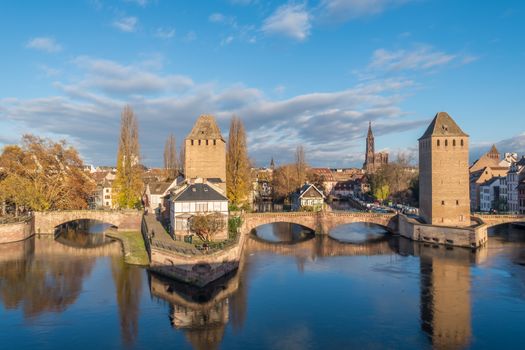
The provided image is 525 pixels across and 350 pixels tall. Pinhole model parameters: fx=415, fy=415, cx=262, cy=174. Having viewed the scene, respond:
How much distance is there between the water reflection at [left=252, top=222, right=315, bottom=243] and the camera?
4978 cm

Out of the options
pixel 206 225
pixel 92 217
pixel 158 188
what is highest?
pixel 158 188

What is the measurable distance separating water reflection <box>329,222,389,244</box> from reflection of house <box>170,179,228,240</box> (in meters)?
17.0

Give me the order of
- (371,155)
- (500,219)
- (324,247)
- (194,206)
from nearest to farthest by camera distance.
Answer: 1. (194,206)
2. (324,247)
3. (500,219)
4. (371,155)

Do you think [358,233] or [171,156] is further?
[171,156]

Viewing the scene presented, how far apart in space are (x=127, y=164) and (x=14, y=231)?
47.3ft

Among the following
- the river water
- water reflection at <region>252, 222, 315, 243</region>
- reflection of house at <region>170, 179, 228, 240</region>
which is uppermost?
reflection of house at <region>170, 179, 228, 240</region>

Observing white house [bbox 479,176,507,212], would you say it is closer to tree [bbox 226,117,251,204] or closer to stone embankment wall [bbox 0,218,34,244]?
tree [bbox 226,117,251,204]

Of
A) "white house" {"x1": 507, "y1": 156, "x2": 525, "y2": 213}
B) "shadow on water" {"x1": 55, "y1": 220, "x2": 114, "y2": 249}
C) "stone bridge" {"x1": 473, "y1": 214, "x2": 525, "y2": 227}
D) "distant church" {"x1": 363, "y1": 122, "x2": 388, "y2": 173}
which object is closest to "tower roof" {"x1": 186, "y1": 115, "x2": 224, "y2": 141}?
"shadow on water" {"x1": 55, "y1": 220, "x2": 114, "y2": 249}

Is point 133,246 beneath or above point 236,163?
beneath

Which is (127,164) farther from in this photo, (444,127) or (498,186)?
(498,186)

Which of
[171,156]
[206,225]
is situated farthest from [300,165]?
[206,225]

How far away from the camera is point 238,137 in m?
55.2

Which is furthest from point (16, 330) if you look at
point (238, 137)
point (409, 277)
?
point (238, 137)

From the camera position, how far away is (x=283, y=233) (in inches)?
2172
